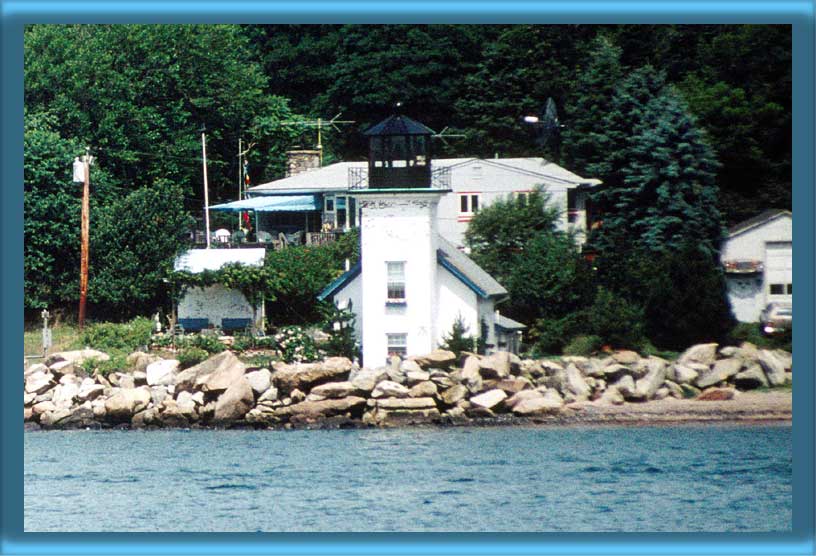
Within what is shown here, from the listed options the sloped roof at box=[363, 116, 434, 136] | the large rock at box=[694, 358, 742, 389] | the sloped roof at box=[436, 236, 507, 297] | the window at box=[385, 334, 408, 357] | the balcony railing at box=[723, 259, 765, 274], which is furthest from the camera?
the sloped roof at box=[436, 236, 507, 297]

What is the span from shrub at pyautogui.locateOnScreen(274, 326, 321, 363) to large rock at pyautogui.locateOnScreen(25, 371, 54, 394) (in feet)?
4.78

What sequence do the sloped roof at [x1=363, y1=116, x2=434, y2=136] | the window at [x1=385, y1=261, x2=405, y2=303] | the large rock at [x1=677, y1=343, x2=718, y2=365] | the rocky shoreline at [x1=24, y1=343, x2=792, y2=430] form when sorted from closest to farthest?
1. the large rock at [x1=677, y1=343, x2=718, y2=365]
2. the rocky shoreline at [x1=24, y1=343, x2=792, y2=430]
3. the sloped roof at [x1=363, y1=116, x2=434, y2=136]
4. the window at [x1=385, y1=261, x2=405, y2=303]

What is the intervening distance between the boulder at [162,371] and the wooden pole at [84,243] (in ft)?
3.48

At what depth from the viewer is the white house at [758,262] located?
298 inches

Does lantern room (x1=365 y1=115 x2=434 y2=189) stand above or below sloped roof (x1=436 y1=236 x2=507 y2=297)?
above

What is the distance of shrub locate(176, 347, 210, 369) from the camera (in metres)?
9.45

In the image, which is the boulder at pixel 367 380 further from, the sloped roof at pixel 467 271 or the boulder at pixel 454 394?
the sloped roof at pixel 467 271

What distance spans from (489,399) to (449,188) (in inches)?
57.9

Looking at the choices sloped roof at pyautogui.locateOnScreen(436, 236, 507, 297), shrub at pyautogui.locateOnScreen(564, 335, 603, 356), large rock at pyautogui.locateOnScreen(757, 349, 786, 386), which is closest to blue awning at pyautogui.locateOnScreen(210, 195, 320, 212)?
sloped roof at pyautogui.locateOnScreen(436, 236, 507, 297)

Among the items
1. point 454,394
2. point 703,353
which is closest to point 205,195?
point 454,394

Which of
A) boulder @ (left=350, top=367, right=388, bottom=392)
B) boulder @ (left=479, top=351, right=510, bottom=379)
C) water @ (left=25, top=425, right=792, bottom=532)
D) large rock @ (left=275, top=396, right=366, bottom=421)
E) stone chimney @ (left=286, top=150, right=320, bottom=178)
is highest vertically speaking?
stone chimney @ (left=286, top=150, right=320, bottom=178)

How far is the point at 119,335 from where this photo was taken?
29.3 ft

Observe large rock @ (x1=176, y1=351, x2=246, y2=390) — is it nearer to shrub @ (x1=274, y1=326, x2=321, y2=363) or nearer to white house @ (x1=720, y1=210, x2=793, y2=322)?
shrub @ (x1=274, y1=326, x2=321, y2=363)

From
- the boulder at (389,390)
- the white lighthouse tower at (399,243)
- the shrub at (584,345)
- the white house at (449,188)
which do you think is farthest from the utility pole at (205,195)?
the shrub at (584,345)
